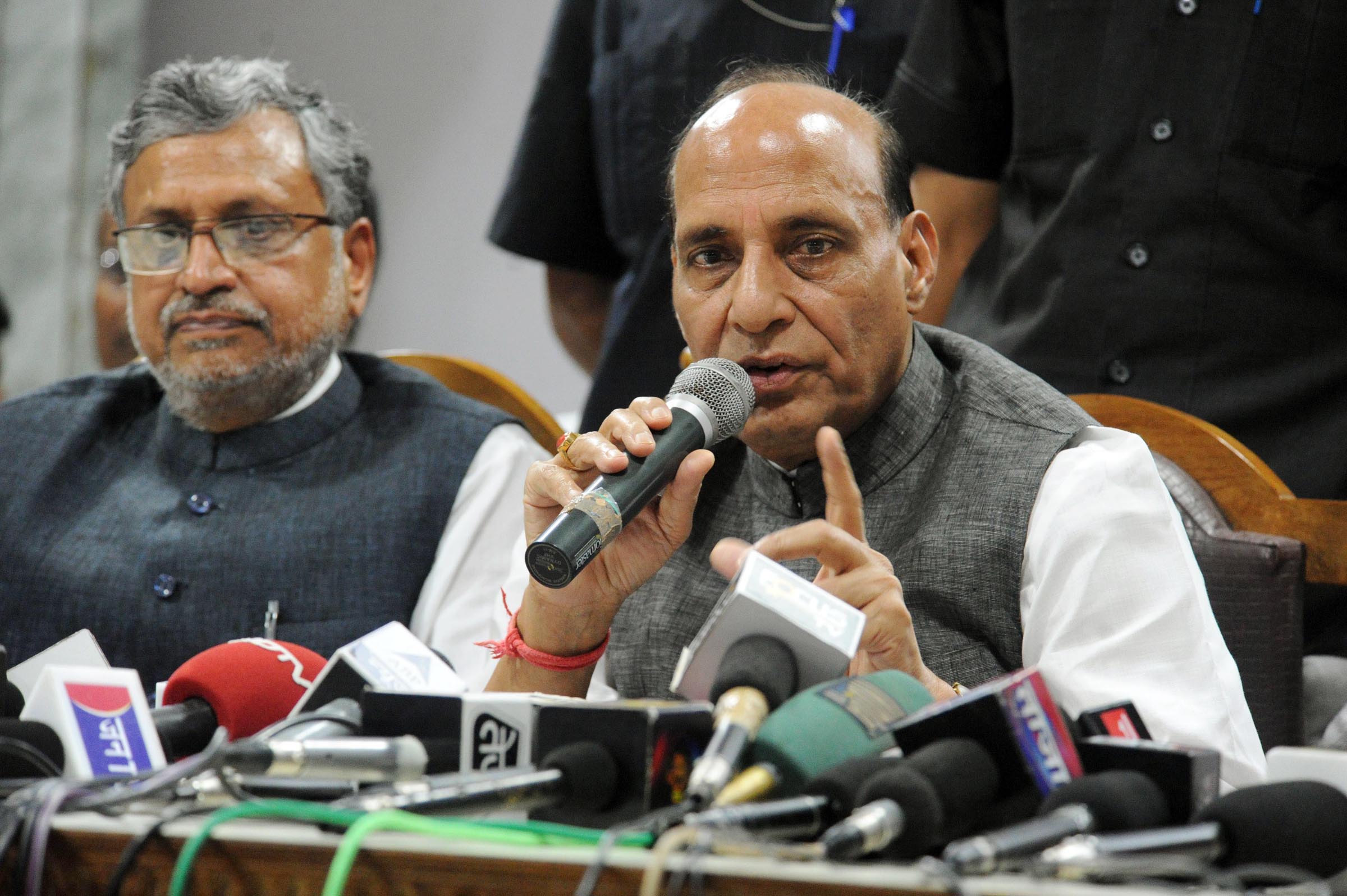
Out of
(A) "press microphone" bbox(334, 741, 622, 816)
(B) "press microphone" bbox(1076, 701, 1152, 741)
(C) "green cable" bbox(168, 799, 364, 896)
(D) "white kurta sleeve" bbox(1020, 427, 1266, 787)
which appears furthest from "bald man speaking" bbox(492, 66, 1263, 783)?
(C) "green cable" bbox(168, 799, 364, 896)

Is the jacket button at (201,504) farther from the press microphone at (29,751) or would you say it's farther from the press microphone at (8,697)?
the press microphone at (29,751)

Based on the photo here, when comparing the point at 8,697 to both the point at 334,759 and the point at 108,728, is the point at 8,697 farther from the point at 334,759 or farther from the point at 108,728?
the point at 334,759

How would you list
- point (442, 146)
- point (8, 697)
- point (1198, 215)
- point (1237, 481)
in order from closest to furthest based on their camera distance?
point (8, 697), point (1237, 481), point (1198, 215), point (442, 146)

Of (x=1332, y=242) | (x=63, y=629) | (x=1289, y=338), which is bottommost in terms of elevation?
(x=63, y=629)

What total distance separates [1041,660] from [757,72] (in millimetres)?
942

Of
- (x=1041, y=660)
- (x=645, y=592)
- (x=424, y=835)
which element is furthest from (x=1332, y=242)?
(x=424, y=835)

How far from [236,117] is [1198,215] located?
165 cm

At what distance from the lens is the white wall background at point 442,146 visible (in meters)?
4.68

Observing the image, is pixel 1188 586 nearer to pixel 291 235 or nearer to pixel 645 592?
pixel 645 592

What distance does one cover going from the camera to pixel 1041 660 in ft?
5.23

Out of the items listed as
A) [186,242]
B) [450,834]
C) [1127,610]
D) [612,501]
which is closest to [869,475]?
[1127,610]

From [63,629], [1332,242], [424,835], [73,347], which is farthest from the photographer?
[73,347]

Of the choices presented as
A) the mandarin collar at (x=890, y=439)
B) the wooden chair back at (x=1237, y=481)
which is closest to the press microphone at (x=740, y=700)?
the mandarin collar at (x=890, y=439)

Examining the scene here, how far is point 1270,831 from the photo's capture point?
954mm
